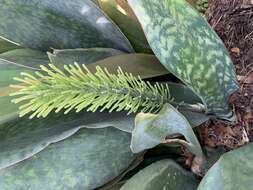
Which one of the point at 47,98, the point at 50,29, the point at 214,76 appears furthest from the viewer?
the point at 50,29

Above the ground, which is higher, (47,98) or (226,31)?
(47,98)

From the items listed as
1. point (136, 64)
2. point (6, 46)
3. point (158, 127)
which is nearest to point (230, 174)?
point (158, 127)

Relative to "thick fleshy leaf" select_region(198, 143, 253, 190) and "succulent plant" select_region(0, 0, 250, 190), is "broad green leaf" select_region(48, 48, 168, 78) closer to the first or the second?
"succulent plant" select_region(0, 0, 250, 190)

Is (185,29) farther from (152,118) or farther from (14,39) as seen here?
(14,39)

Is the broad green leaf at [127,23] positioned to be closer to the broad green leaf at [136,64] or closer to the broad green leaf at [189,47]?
the broad green leaf at [136,64]

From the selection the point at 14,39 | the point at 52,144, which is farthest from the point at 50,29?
the point at 52,144
